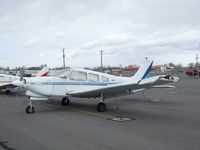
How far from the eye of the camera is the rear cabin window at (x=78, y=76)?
46.1 feet

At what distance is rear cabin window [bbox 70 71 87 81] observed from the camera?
553 inches

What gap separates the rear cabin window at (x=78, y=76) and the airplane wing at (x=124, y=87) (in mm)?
770

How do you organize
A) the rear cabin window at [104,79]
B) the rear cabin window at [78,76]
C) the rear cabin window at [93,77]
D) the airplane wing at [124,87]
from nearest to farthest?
the airplane wing at [124,87], the rear cabin window at [78,76], the rear cabin window at [93,77], the rear cabin window at [104,79]

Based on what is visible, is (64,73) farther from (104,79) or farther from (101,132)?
(101,132)

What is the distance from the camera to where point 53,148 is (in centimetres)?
659

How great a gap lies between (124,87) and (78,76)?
2.57m

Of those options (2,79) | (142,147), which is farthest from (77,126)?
(2,79)

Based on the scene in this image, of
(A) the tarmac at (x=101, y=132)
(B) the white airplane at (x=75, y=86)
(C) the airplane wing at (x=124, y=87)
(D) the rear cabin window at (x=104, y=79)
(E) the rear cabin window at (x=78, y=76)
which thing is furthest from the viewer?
(D) the rear cabin window at (x=104, y=79)

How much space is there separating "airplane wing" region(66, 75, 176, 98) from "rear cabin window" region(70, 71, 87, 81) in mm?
770

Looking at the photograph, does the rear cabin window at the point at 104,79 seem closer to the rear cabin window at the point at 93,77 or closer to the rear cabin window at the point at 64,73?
the rear cabin window at the point at 93,77

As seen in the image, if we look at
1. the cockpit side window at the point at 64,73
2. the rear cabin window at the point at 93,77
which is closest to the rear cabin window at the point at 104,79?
the rear cabin window at the point at 93,77

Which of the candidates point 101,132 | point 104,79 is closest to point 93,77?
point 104,79

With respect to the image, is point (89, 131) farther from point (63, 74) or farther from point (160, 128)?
point (63, 74)

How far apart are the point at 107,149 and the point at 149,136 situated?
1.69 meters
